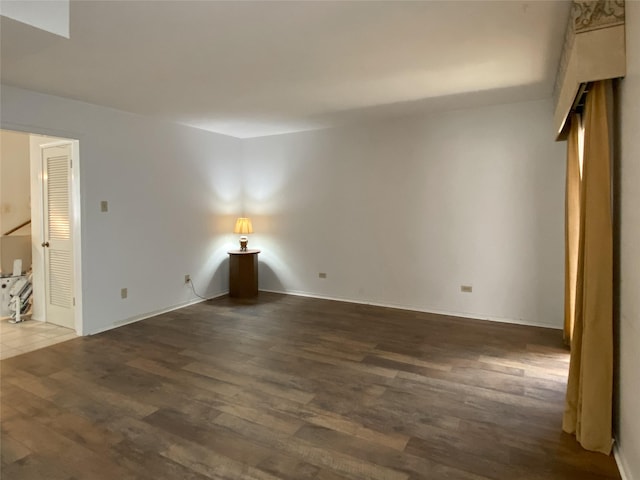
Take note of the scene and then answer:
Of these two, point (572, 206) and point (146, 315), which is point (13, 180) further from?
point (572, 206)

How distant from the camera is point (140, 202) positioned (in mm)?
4520

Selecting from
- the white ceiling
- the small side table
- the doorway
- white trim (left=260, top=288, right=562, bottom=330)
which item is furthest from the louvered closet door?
white trim (left=260, top=288, right=562, bottom=330)

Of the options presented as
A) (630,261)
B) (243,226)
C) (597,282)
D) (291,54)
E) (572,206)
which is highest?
(291,54)

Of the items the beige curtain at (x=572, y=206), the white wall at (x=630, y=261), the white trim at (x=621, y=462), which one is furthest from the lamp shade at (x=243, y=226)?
the white trim at (x=621, y=462)

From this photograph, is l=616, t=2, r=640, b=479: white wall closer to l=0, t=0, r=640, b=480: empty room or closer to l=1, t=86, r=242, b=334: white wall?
l=0, t=0, r=640, b=480: empty room

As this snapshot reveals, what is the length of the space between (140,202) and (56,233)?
3.26 feet

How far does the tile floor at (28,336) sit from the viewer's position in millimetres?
3676

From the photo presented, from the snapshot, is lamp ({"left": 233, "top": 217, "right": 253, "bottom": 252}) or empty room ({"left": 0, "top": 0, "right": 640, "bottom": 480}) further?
lamp ({"left": 233, "top": 217, "right": 253, "bottom": 252})

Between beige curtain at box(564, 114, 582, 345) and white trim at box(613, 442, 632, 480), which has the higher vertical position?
beige curtain at box(564, 114, 582, 345)

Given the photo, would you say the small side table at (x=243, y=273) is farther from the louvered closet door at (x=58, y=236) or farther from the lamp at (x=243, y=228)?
the louvered closet door at (x=58, y=236)

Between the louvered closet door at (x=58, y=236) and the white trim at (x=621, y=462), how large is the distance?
4970 mm

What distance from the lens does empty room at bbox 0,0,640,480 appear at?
200 centimetres

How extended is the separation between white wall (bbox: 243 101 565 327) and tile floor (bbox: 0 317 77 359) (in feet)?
9.34

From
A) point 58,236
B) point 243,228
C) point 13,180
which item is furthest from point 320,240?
point 13,180
